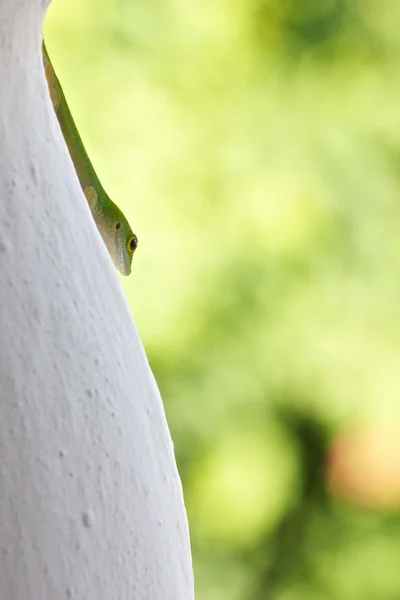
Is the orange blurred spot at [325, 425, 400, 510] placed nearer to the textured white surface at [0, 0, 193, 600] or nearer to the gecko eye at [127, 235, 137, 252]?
the gecko eye at [127, 235, 137, 252]

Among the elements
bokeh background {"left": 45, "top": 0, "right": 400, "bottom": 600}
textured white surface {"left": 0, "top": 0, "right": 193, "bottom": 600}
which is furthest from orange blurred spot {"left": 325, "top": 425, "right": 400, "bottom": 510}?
textured white surface {"left": 0, "top": 0, "right": 193, "bottom": 600}

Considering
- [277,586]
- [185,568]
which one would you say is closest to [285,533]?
[277,586]

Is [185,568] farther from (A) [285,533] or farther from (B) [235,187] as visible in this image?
(A) [285,533]

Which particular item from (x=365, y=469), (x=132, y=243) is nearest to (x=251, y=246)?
(x=365, y=469)

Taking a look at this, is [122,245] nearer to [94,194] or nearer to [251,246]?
[94,194]

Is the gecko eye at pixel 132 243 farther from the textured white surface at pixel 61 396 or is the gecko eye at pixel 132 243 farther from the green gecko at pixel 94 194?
the textured white surface at pixel 61 396

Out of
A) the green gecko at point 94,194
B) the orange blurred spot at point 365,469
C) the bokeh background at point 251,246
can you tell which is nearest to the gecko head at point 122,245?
the green gecko at point 94,194
